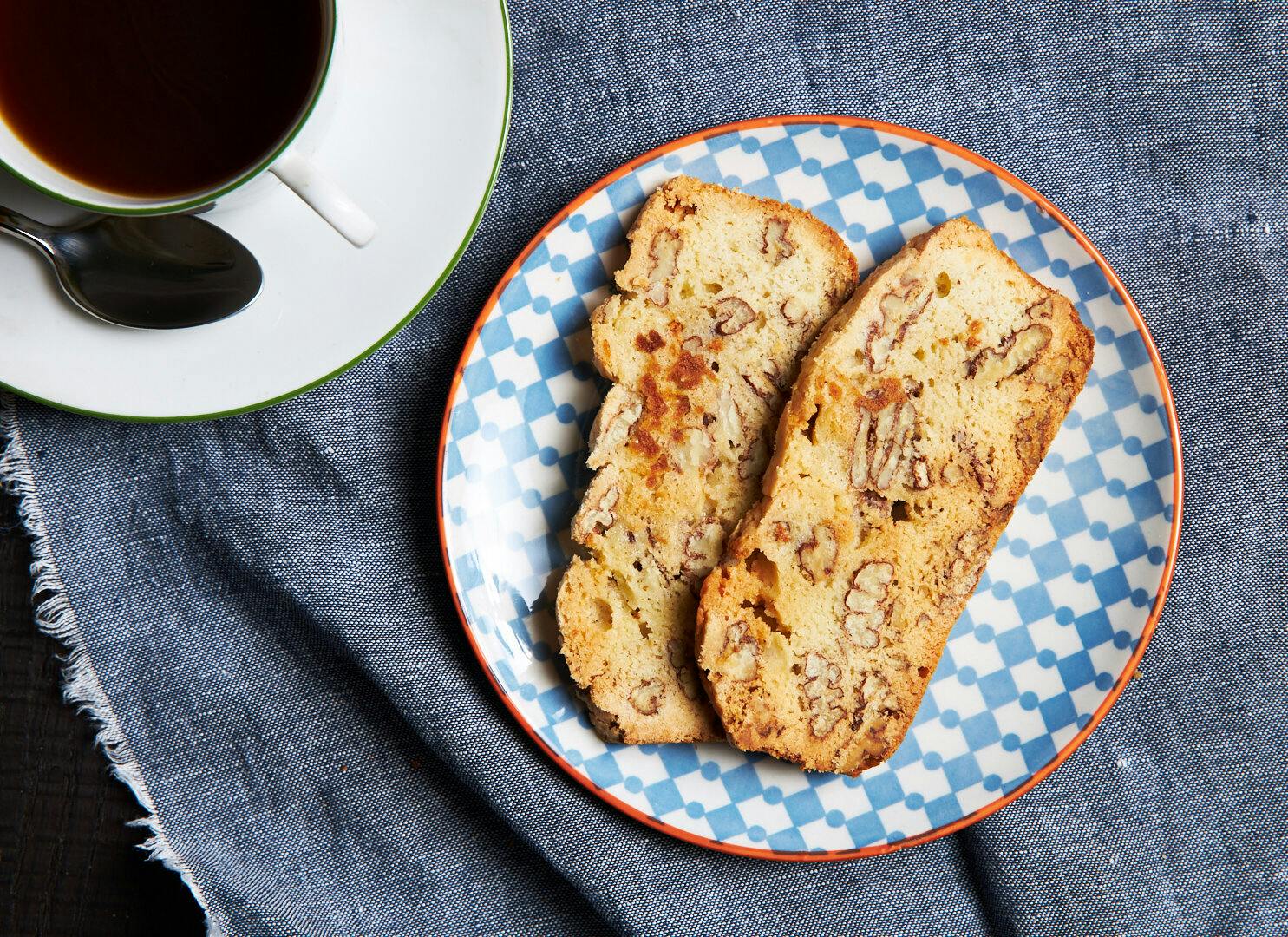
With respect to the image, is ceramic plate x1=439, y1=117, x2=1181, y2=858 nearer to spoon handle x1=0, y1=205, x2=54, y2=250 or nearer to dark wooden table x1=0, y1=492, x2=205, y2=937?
spoon handle x1=0, y1=205, x2=54, y2=250

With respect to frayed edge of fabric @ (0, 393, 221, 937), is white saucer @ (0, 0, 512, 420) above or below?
above

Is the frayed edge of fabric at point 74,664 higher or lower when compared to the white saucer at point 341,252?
lower

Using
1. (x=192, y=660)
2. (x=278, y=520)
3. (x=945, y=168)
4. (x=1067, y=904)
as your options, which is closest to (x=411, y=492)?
(x=278, y=520)

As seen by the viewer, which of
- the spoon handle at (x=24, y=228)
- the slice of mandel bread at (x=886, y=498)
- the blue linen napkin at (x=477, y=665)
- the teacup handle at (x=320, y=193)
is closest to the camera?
the teacup handle at (x=320, y=193)

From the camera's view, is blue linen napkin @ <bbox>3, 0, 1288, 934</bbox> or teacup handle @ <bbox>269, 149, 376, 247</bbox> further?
blue linen napkin @ <bbox>3, 0, 1288, 934</bbox>

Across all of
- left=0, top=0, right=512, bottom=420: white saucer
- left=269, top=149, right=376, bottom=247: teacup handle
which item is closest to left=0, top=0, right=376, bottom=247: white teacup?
left=269, top=149, right=376, bottom=247: teacup handle

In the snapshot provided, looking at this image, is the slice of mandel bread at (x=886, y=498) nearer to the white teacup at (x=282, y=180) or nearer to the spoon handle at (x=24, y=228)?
the white teacup at (x=282, y=180)

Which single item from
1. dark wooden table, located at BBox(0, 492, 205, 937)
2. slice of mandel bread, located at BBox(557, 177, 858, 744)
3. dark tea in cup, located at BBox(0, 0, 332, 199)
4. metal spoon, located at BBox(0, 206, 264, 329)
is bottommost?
dark wooden table, located at BBox(0, 492, 205, 937)

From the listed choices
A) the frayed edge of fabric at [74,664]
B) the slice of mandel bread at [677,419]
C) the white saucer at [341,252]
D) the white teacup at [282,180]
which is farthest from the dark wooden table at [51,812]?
the slice of mandel bread at [677,419]

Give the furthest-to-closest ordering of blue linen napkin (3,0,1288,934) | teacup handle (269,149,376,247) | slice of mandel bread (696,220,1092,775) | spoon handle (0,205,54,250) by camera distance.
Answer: blue linen napkin (3,0,1288,934) → slice of mandel bread (696,220,1092,775) → spoon handle (0,205,54,250) → teacup handle (269,149,376,247)
